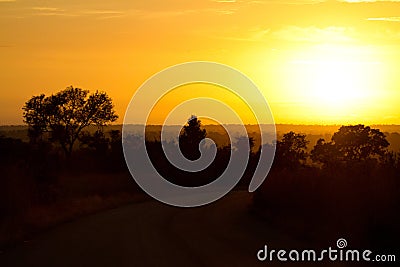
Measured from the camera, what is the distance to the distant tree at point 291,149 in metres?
84.8

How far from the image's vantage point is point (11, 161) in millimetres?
41719

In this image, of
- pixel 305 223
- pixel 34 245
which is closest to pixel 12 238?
pixel 34 245

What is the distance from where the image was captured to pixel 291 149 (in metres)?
97.6

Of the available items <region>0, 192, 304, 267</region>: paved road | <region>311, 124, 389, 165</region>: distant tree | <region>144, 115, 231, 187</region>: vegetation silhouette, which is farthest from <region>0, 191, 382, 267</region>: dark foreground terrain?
<region>311, 124, 389, 165</region>: distant tree

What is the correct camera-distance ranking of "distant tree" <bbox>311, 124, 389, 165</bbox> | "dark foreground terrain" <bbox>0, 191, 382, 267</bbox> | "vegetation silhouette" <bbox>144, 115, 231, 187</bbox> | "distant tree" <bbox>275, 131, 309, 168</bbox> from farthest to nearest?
"distant tree" <bbox>275, 131, 309, 168</bbox>
"distant tree" <bbox>311, 124, 389, 165</bbox>
"vegetation silhouette" <bbox>144, 115, 231, 187</bbox>
"dark foreground terrain" <bbox>0, 191, 382, 267</bbox>

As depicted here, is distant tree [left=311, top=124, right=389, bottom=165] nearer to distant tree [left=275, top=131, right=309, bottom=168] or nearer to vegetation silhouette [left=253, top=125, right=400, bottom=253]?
distant tree [left=275, top=131, right=309, bottom=168]

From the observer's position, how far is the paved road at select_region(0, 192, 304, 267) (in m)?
18.8

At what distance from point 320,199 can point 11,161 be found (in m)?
20.7

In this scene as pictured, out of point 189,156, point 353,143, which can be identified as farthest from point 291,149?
point 189,156

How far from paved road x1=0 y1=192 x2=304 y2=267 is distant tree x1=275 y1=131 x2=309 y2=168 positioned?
47915mm

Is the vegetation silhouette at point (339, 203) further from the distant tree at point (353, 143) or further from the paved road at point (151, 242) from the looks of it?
the distant tree at point (353, 143)

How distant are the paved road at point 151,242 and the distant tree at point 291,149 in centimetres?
4791

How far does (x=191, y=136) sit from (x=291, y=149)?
16641 mm

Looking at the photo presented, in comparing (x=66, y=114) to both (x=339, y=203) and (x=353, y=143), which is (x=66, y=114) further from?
(x=339, y=203)
